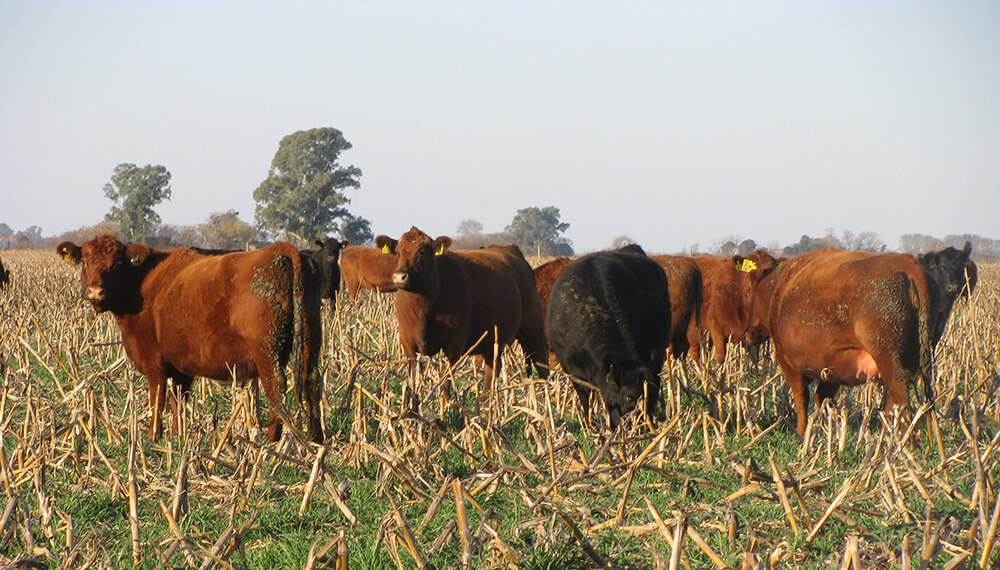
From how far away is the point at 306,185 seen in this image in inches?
2413

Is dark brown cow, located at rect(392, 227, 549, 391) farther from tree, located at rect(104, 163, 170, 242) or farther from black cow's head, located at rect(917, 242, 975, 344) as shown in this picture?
tree, located at rect(104, 163, 170, 242)

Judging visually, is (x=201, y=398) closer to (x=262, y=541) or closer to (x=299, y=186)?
(x=262, y=541)

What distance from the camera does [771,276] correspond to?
9.79m

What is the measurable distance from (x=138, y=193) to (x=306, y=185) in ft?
A: 51.6

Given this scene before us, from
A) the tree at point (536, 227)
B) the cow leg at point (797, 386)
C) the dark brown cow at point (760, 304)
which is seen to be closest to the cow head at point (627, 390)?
the cow leg at point (797, 386)

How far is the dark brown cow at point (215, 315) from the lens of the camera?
6.25m

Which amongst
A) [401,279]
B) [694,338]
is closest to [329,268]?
[694,338]

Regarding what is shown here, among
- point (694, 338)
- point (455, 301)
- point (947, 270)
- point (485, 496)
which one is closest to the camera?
point (485, 496)

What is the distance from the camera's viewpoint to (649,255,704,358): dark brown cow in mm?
10367

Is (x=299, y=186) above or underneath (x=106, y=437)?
above

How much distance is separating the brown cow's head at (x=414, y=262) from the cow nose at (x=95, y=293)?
276 centimetres

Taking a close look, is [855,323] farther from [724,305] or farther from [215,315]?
[724,305]

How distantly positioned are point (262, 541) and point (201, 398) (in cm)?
381

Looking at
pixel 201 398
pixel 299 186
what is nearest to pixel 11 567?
pixel 201 398
